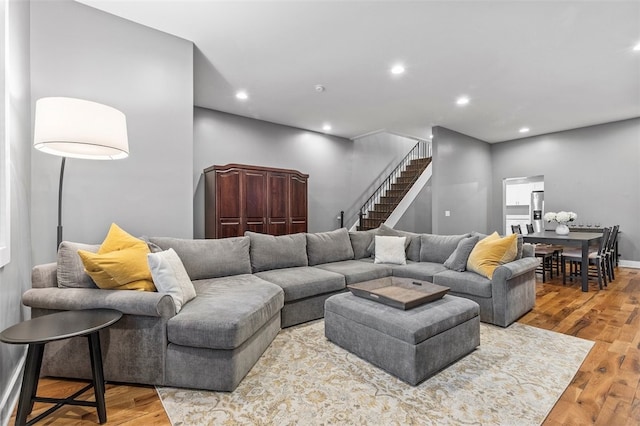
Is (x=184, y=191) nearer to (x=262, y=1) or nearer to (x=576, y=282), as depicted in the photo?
(x=262, y=1)

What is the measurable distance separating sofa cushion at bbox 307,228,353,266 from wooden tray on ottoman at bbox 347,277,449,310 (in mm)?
1233

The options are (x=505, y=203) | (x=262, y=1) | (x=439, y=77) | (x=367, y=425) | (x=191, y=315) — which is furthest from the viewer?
(x=505, y=203)

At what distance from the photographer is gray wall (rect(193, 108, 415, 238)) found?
5.33m

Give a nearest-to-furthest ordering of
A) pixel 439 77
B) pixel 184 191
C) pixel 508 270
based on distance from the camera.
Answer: pixel 508 270 → pixel 184 191 → pixel 439 77

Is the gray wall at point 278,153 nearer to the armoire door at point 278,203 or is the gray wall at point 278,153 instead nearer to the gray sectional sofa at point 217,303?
the armoire door at point 278,203

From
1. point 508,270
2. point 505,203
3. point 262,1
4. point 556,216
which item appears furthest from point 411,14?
point 505,203

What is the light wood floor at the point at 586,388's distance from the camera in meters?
1.68

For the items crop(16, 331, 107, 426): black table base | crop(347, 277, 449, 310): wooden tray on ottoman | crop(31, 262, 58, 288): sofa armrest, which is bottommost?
crop(16, 331, 107, 426): black table base

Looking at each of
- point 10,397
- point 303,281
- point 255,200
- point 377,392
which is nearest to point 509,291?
point 377,392

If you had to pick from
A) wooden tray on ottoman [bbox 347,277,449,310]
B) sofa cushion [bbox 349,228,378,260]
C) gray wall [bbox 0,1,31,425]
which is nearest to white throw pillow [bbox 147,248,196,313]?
gray wall [bbox 0,1,31,425]

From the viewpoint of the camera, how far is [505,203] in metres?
7.75

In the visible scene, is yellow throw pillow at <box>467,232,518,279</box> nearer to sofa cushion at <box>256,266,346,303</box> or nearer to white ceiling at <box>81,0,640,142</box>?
sofa cushion at <box>256,266,346,303</box>

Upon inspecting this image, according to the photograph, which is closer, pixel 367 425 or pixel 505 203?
pixel 367 425

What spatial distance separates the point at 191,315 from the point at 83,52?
2.56 meters
